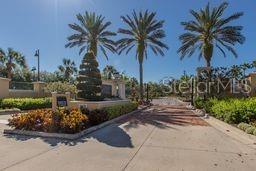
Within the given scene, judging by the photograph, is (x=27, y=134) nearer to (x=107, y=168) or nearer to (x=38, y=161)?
(x=38, y=161)

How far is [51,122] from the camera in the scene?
1097 cm

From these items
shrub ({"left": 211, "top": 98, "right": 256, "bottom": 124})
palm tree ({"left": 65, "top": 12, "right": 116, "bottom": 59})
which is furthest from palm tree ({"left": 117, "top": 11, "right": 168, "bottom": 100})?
shrub ({"left": 211, "top": 98, "right": 256, "bottom": 124})

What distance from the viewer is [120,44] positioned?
34188mm

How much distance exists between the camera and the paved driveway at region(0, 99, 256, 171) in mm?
6941

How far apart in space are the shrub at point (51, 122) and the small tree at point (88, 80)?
4.84m

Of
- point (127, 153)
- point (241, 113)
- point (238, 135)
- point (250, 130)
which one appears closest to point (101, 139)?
point (127, 153)

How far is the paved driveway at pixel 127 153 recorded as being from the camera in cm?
694

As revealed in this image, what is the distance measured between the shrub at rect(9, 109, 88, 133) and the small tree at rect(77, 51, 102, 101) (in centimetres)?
484

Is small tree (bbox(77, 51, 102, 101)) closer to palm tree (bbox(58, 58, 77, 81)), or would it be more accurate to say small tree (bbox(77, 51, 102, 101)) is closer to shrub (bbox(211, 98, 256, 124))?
shrub (bbox(211, 98, 256, 124))

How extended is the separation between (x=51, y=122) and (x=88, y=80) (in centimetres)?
653

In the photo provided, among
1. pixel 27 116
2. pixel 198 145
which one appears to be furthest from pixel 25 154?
pixel 198 145

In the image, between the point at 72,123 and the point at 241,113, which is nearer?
the point at 72,123

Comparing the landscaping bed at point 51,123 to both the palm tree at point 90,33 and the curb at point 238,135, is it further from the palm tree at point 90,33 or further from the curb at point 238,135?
the palm tree at point 90,33

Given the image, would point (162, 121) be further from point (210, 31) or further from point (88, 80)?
point (210, 31)
